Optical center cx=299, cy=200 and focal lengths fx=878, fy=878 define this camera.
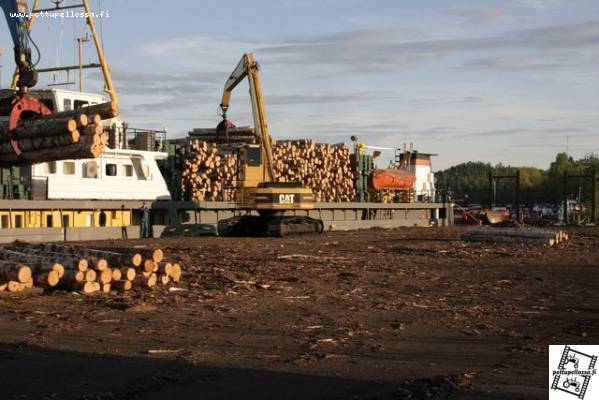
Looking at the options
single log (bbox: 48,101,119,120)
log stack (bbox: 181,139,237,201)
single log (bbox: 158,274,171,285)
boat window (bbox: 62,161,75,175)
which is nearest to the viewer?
single log (bbox: 48,101,119,120)

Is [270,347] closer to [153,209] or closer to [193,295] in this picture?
[193,295]

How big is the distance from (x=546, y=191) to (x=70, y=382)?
439 feet

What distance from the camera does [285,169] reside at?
143 feet

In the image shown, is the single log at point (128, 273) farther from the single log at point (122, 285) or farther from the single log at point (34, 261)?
the single log at point (34, 261)

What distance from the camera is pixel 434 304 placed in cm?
1436

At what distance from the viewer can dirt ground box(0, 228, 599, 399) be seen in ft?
27.6

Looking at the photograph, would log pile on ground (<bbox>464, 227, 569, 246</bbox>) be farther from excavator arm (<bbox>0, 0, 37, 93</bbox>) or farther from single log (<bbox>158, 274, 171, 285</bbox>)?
excavator arm (<bbox>0, 0, 37, 93</bbox>)

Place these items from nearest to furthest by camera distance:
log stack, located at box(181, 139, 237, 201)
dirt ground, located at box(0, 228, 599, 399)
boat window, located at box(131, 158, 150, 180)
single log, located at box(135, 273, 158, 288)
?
dirt ground, located at box(0, 228, 599, 399), single log, located at box(135, 273, 158, 288), boat window, located at box(131, 158, 150, 180), log stack, located at box(181, 139, 237, 201)

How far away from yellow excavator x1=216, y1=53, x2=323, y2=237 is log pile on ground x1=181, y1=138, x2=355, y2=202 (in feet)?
6.84

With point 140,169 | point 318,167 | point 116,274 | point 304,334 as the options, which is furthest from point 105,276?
point 318,167

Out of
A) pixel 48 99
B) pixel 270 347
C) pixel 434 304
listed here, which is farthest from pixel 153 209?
pixel 270 347

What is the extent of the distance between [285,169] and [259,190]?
358 inches

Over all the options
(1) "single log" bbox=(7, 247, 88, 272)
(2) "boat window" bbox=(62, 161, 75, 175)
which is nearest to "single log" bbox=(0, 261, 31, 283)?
(1) "single log" bbox=(7, 247, 88, 272)

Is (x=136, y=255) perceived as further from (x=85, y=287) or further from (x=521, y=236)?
(x=521, y=236)
